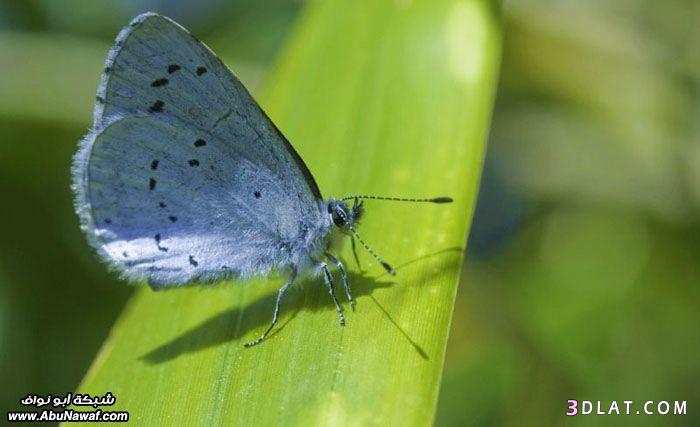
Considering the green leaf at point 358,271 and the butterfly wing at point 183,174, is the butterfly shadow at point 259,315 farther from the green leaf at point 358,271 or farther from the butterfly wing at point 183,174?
the butterfly wing at point 183,174

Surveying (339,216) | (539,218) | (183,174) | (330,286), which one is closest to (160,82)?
(183,174)

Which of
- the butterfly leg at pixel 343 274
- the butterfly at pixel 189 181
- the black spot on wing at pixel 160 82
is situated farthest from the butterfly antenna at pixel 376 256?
the black spot on wing at pixel 160 82

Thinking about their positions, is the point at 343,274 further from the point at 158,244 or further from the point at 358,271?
the point at 158,244

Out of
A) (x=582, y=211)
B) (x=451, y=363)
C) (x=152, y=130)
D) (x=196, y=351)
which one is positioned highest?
(x=582, y=211)

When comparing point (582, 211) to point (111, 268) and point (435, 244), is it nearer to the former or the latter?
point (435, 244)

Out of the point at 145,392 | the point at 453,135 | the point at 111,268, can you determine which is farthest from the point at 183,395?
the point at 453,135

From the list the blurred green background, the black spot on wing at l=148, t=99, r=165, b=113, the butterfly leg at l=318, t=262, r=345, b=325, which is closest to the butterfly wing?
the black spot on wing at l=148, t=99, r=165, b=113
